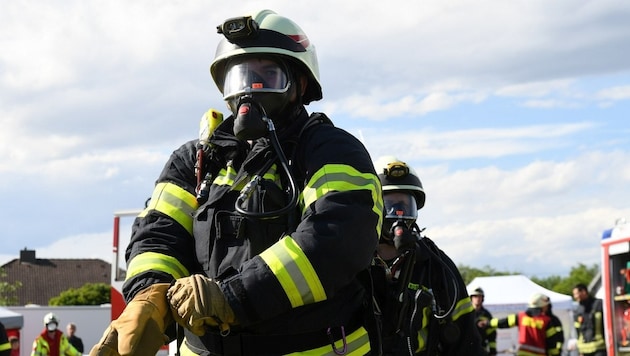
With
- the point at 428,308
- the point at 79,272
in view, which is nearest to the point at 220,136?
the point at 428,308

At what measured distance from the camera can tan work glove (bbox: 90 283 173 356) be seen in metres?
3.30

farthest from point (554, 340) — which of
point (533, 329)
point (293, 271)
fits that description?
point (293, 271)

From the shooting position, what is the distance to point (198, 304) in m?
3.34

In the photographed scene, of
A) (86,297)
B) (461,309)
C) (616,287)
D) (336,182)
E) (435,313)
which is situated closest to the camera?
(336,182)

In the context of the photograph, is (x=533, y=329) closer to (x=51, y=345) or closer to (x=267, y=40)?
(x=51, y=345)

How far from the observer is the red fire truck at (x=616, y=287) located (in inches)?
455

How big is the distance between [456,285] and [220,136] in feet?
10.0

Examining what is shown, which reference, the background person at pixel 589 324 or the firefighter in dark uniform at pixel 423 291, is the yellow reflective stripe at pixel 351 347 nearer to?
the firefighter in dark uniform at pixel 423 291

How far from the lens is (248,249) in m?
3.72

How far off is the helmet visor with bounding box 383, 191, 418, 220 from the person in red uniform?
8563mm

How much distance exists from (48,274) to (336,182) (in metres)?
66.4

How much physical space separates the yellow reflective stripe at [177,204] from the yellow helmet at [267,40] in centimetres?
55

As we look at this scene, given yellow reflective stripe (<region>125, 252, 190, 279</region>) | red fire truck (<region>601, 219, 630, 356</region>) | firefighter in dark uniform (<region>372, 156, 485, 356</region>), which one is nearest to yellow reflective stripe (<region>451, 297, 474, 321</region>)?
firefighter in dark uniform (<region>372, 156, 485, 356</region>)

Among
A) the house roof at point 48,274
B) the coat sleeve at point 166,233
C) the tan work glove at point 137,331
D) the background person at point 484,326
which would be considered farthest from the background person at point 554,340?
the house roof at point 48,274
